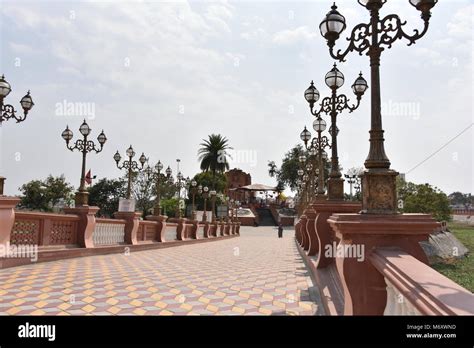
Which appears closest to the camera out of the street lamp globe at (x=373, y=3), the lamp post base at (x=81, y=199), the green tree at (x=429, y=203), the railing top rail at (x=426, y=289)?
the railing top rail at (x=426, y=289)

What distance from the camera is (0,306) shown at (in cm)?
536

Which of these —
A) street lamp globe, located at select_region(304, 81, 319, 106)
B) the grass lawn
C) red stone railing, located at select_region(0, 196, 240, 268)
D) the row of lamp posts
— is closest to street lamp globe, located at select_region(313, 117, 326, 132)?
street lamp globe, located at select_region(304, 81, 319, 106)

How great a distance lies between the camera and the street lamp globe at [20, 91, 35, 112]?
11.0 metres

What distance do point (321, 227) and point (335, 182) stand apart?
3.63 ft

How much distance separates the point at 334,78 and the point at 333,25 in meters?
3.71

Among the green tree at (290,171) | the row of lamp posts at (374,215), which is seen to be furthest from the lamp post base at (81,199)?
the green tree at (290,171)

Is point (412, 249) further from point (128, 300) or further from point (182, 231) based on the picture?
point (182, 231)

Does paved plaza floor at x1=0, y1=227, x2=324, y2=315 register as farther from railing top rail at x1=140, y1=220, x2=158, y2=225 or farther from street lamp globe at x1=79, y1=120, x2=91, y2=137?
railing top rail at x1=140, y1=220, x2=158, y2=225

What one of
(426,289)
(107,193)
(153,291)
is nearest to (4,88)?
(153,291)

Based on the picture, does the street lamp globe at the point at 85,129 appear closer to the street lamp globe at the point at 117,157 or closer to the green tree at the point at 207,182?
the street lamp globe at the point at 117,157

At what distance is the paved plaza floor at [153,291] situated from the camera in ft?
17.8

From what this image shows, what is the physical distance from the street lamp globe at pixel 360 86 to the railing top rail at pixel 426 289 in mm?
7523

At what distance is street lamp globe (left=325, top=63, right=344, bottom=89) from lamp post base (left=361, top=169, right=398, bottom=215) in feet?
18.6
